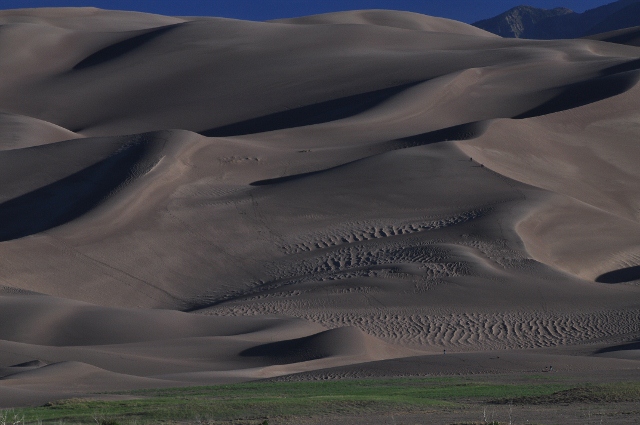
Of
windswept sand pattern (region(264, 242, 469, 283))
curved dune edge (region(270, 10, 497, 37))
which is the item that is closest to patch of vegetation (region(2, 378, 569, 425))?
windswept sand pattern (region(264, 242, 469, 283))

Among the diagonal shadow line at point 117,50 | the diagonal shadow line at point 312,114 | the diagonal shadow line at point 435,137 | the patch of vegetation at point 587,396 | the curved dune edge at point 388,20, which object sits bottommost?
the patch of vegetation at point 587,396

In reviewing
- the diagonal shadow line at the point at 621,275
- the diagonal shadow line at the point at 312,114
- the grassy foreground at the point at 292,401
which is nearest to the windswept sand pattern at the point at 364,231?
the diagonal shadow line at the point at 621,275

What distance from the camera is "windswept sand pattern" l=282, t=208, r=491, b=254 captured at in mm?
37438

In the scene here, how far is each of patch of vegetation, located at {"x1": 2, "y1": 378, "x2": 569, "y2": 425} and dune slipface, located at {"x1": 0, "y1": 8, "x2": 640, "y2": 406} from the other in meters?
2.15

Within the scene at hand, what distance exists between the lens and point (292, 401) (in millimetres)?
16375

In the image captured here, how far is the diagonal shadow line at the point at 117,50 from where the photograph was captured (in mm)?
74938

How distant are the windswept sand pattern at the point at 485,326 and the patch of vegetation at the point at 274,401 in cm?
863

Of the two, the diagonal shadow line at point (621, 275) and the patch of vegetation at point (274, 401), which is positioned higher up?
the diagonal shadow line at point (621, 275)

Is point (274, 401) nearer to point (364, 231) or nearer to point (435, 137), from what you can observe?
point (364, 231)

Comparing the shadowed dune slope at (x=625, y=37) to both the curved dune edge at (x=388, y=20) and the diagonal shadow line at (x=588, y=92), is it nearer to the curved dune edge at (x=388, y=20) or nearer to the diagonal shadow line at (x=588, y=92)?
the curved dune edge at (x=388, y=20)

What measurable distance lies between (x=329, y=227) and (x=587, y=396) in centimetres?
2243

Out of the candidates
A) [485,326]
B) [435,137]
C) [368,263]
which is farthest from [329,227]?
[435,137]

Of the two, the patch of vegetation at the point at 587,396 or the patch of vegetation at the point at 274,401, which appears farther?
the patch of vegetation at the point at 587,396

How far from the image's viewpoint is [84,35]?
79688 mm
